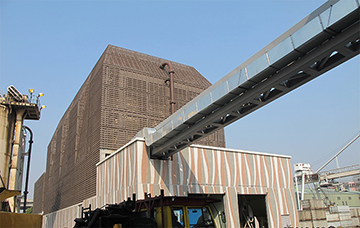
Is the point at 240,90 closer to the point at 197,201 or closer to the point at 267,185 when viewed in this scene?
the point at 197,201

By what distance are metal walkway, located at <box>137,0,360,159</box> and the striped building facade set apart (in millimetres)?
5493

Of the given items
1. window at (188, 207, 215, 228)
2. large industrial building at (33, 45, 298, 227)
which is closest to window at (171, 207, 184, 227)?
window at (188, 207, 215, 228)

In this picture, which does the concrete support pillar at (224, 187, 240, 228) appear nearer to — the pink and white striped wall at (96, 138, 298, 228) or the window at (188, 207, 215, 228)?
the pink and white striped wall at (96, 138, 298, 228)

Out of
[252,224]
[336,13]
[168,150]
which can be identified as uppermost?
[336,13]

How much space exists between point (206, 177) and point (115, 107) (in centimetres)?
1232

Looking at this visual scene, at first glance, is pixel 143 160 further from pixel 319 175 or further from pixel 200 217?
pixel 319 175

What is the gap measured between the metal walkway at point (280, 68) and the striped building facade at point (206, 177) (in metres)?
5.49

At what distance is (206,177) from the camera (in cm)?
2544

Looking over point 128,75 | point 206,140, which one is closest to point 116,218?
point 128,75

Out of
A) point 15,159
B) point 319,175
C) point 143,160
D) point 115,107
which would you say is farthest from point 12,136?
point 319,175

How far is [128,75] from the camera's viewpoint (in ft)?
112

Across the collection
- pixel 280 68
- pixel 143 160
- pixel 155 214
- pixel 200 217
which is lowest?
pixel 200 217

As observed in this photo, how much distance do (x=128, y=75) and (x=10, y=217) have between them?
1078 inches

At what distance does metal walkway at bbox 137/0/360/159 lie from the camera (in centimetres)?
1073
